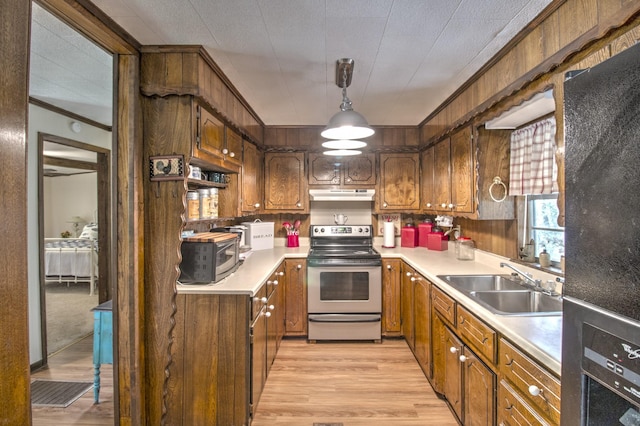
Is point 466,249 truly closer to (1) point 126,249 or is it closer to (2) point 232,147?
(2) point 232,147

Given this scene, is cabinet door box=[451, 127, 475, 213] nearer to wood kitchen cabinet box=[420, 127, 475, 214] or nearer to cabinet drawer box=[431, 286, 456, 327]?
wood kitchen cabinet box=[420, 127, 475, 214]

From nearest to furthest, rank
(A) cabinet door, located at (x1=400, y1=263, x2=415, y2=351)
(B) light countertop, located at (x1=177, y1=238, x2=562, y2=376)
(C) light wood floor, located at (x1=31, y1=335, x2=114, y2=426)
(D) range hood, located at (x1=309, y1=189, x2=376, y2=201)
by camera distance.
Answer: (B) light countertop, located at (x1=177, y1=238, x2=562, y2=376)
(C) light wood floor, located at (x1=31, y1=335, x2=114, y2=426)
(A) cabinet door, located at (x1=400, y1=263, x2=415, y2=351)
(D) range hood, located at (x1=309, y1=189, x2=376, y2=201)

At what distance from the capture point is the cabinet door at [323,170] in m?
3.76

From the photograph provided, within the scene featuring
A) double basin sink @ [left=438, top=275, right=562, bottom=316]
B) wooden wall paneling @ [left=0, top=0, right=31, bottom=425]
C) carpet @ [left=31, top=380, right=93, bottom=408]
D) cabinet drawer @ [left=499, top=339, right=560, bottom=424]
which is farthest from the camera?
carpet @ [left=31, top=380, right=93, bottom=408]

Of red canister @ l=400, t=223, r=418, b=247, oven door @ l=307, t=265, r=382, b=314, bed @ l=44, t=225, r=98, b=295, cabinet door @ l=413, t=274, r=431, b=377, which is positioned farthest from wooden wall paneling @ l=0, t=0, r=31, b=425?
bed @ l=44, t=225, r=98, b=295

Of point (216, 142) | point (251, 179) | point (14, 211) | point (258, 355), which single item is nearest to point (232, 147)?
point (216, 142)

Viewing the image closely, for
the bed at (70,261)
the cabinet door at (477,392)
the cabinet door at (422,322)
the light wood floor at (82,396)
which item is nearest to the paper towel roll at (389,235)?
the cabinet door at (422,322)

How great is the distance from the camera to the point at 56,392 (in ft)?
8.04

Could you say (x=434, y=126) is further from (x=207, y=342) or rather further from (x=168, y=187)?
(x=207, y=342)

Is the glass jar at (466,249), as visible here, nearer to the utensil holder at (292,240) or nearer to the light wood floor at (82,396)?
the utensil holder at (292,240)

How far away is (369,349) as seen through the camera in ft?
10.4

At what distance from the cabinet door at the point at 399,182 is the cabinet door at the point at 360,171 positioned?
115 millimetres

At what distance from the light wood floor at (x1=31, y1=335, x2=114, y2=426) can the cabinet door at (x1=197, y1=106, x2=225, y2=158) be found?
6.33ft

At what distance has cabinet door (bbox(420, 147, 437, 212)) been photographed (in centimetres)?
335
